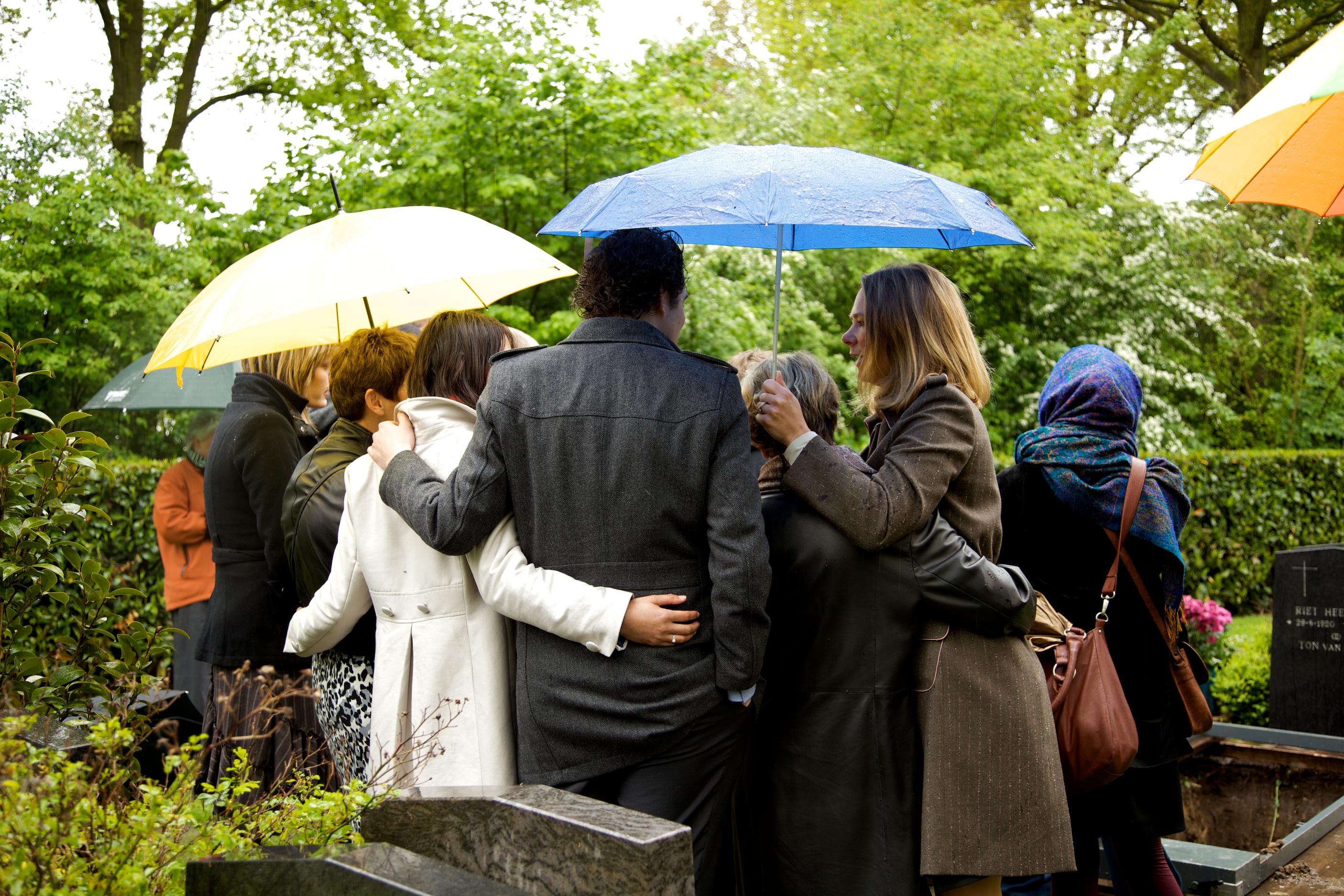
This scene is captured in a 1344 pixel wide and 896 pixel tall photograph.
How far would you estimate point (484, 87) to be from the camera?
802 centimetres

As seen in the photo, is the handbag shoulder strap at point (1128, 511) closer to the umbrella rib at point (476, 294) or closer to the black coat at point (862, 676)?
the black coat at point (862, 676)

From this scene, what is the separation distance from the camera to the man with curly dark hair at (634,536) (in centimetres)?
233

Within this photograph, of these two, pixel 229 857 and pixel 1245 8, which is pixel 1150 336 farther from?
pixel 229 857

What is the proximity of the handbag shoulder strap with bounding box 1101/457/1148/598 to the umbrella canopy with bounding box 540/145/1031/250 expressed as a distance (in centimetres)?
88

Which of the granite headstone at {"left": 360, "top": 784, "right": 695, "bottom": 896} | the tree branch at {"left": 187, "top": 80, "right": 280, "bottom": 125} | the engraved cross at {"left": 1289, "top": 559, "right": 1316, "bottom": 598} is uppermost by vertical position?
the tree branch at {"left": 187, "top": 80, "right": 280, "bottom": 125}

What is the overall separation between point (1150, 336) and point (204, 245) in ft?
37.0

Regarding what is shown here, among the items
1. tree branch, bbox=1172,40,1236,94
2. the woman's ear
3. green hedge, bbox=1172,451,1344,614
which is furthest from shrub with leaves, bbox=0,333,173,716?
tree branch, bbox=1172,40,1236,94

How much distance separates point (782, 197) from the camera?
2.53m

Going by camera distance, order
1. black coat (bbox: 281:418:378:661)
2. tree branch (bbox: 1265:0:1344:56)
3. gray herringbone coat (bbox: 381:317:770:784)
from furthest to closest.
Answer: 1. tree branch (bbox: 1265:0:1344:56)
2. black coat (bbox: 281:418:378:661)
3. gray herringbone coat (bbox: 381:317:770:784)

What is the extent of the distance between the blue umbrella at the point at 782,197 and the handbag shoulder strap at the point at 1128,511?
88 cm

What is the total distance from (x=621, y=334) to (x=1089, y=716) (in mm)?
1729

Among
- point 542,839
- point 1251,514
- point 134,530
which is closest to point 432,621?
point 542,839

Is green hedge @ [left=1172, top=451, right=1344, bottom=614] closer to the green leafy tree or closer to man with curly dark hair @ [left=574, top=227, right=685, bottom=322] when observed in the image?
the green leafy tree

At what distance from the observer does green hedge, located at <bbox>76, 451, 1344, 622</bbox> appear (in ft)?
35.2
